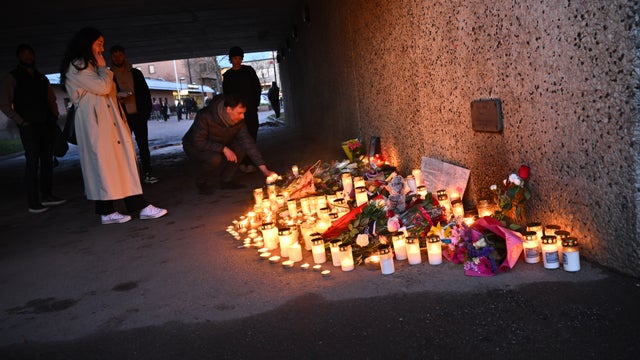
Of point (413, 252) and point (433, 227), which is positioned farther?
point (433, 227)

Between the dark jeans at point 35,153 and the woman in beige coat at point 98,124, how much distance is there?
1.53 m

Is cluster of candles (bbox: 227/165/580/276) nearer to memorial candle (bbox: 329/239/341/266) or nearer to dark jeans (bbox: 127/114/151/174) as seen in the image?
memorial candle (bbox: 329/239/341/266)

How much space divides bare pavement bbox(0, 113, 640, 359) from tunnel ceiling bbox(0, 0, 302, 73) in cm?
835

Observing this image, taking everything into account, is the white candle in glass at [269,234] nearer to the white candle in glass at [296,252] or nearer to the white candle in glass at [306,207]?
the white candle in glass at [296,252]

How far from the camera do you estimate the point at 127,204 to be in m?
5.69

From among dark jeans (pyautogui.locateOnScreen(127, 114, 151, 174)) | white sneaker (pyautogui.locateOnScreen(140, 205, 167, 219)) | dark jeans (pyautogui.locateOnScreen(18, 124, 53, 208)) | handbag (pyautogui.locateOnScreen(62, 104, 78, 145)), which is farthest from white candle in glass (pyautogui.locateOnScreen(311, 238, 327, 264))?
dark jeans (pyautogui.locateOnScreen(127, 114, 151, 174))

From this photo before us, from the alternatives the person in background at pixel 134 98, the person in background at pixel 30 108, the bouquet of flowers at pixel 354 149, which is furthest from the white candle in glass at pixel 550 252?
the person in background at pixel 134 98

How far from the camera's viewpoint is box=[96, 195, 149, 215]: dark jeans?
559cm

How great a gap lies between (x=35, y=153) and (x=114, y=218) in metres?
1.70

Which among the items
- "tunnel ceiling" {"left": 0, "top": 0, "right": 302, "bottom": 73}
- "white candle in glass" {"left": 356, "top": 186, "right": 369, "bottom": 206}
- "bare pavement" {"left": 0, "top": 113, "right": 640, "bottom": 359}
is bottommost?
"bare pavement" {"left": 0, "top": 113, "right": 640, "bottom": 359}

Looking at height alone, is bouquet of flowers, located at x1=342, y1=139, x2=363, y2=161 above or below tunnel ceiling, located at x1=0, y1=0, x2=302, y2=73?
below

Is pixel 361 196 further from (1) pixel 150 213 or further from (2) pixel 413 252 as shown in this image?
(1) pixel 150 213

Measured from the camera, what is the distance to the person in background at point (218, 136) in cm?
620

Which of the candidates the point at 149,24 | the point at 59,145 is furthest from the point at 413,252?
the point at 149,24
